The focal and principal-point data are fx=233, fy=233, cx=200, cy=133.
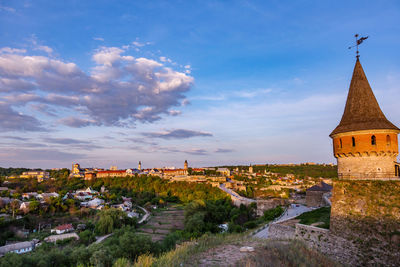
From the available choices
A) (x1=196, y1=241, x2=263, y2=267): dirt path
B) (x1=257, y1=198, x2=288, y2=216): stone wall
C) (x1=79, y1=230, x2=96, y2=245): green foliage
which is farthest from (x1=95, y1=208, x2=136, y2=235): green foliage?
(x1=196, y1=241, x2=263, y2=267): dirt path

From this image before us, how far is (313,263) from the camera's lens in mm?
5586

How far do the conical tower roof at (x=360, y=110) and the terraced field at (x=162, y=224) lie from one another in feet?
62.1

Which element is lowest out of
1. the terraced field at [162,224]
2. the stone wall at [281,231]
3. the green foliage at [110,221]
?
the terraced field at [162,224]

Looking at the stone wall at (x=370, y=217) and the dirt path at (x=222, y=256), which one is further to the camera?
the stone wall at (x=370, y=217)

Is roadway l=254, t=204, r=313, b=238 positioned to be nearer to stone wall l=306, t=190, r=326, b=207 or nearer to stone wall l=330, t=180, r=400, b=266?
stone wall l=306, t=190, r=326, b=207

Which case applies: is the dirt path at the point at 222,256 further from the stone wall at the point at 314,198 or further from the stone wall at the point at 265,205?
the stone wall at the point at 265,205

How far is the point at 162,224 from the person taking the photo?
29328 mm

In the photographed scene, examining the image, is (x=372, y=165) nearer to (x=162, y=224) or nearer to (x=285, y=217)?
(x=285, y=217)

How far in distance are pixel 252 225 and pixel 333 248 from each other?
48.0 ft

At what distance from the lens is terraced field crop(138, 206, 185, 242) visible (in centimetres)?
2462

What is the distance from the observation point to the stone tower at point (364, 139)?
8445 mm

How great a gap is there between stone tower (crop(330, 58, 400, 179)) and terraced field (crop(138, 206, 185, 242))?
18.3 m

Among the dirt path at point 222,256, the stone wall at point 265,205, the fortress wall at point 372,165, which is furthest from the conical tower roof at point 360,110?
the stone wall at point 265,205

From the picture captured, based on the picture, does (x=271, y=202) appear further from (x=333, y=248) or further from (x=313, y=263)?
(x=313, y=263)
